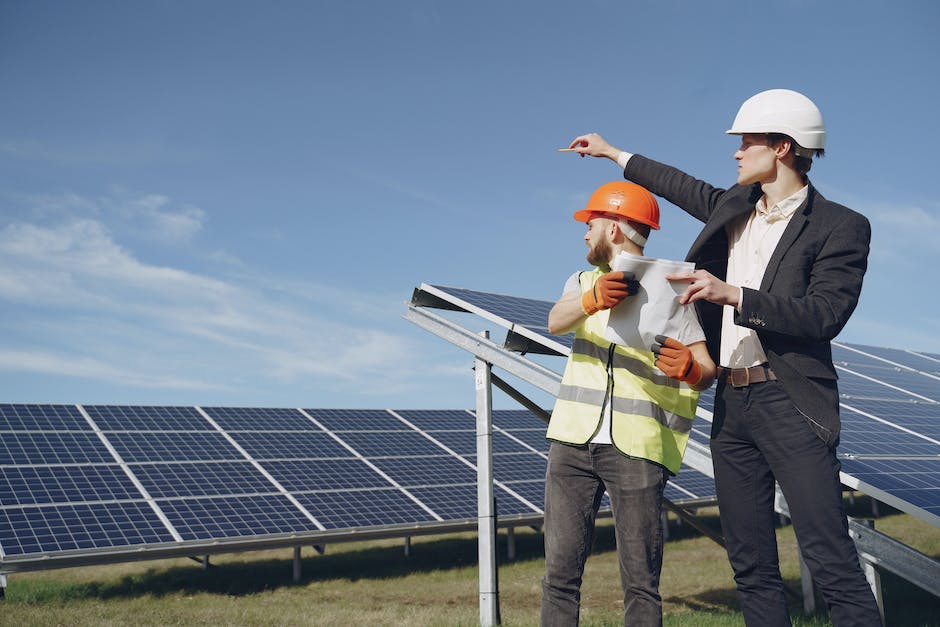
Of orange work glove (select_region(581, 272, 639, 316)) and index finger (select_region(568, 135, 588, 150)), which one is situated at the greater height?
index finger (select_region(568, 135, 588, 150))

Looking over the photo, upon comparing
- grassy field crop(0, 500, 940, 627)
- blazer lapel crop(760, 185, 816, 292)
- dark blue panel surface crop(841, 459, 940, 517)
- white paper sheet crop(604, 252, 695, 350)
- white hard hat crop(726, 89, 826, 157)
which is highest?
white hard hat crop(726, 89, 826, 157)

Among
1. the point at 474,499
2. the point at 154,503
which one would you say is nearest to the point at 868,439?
the point at 474,499

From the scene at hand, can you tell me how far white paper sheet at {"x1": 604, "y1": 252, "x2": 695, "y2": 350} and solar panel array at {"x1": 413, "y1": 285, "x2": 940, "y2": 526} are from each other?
1.85 meters

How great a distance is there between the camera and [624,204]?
11.8 feet

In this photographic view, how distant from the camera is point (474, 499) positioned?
11867 millimetres

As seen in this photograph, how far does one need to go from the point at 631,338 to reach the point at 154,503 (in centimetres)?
801

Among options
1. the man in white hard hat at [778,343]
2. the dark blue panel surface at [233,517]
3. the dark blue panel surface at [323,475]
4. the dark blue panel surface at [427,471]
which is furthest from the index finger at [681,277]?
the dark blue panel surface at [427,471]

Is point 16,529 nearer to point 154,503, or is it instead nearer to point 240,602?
point 154,503

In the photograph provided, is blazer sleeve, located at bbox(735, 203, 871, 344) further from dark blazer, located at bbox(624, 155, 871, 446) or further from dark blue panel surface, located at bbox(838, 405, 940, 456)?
dark blue panel surface, located at bbox(838, 405, 940, 456)

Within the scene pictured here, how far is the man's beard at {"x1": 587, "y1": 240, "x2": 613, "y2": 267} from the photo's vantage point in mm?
3664

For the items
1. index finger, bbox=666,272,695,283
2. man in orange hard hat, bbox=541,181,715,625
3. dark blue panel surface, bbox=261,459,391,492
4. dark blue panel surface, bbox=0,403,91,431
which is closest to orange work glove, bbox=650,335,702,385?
man in orange hard hat, bbox=541,181,715,625

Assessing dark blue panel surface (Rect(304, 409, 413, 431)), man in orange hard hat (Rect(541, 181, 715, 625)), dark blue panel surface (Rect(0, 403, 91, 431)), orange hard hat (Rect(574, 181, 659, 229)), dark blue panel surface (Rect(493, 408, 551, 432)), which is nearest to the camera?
man in orange hard hat (Rect(541, 181, 715, 625))

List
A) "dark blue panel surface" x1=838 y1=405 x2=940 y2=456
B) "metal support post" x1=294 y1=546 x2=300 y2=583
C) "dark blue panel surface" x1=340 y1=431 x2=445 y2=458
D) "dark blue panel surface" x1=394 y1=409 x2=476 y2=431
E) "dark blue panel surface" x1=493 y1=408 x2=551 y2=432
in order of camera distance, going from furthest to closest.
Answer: "dark blue panel surface" x1=493 y1=408 x2=551 y2=432 → "dark blue panel surface" x1=394 y1=409 x2=476 y2=431 → "dark blue panel surface" x1=340 y1=431 x2=445 y2=458 → "metal support post" x1=294 y1=546 x2=300 y2=583 → "dark blue panel surface" x1=838 y1=405 x2=940 y2=456

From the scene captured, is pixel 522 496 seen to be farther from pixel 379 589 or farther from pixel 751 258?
pixel 751 258
